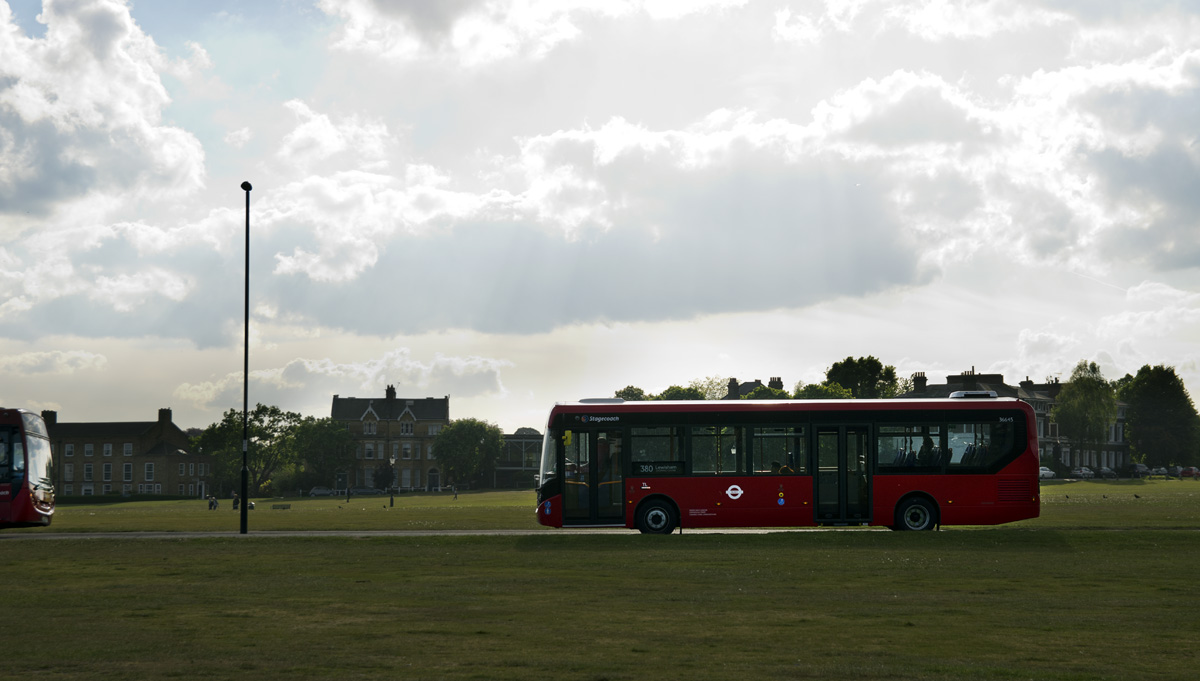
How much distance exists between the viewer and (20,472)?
32.0 meters

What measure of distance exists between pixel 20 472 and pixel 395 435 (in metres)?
116

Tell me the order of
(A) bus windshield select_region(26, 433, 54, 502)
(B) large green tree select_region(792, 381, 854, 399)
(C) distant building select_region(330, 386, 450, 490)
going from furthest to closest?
(C) distant building select_region(330, 386, 450, 490)
(B) large green tree select_region(792, 381, 854, 399)
(A) bus windshield select_region(26, 433, 54, 502)

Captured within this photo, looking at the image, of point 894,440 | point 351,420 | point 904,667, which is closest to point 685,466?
point 894,440

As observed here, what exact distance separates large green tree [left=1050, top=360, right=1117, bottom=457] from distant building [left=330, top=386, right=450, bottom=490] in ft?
260

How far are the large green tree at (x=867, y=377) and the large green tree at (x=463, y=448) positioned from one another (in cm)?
4948

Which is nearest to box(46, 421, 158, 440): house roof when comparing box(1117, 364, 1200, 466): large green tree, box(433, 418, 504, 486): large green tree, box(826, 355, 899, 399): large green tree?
→ box(433, 418, 504, 486): large green tree

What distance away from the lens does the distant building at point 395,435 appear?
144m

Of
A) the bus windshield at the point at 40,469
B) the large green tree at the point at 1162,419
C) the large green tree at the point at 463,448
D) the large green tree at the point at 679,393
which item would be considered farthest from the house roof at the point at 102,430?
the large green tree at the point at 1162,419

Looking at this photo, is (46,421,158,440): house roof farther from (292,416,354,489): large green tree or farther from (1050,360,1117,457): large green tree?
(1050,360,1117,457): large green tree

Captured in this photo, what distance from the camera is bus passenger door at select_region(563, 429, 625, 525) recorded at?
27359mm

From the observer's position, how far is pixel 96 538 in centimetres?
2858

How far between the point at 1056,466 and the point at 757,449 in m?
113

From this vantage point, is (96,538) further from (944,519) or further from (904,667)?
(904,667)

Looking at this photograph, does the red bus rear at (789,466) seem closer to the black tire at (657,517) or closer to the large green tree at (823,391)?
the black tire at (657,517)
